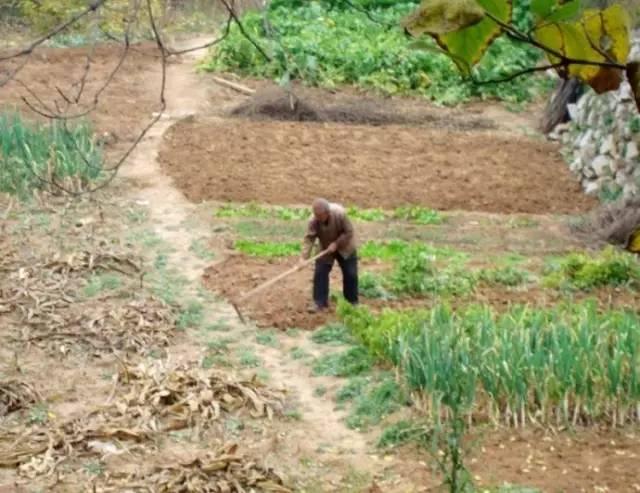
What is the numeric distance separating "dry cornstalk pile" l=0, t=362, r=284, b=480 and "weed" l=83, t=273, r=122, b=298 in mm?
2228

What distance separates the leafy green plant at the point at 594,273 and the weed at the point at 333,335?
97.7 inches

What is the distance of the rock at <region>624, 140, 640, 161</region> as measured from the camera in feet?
52.1

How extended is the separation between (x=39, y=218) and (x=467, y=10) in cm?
1272

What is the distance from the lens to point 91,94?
20.0 metres

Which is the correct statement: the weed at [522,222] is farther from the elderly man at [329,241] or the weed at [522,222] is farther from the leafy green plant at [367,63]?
the leafy green plant at [367,63]

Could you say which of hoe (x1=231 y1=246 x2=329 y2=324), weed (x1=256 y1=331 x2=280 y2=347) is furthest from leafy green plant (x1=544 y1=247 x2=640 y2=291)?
weed (x1=256 y1=331 x2=280 y2=347)

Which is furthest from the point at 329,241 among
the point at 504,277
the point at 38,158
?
the point at 38,158

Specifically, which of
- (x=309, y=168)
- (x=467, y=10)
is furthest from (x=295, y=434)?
(x=309, y=168)

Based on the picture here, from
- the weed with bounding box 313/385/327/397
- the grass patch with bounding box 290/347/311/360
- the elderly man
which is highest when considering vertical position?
the elderly man

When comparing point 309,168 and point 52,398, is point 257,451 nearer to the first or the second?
point 52,398

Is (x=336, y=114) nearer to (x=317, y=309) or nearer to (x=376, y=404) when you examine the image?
(x=317, y=309)

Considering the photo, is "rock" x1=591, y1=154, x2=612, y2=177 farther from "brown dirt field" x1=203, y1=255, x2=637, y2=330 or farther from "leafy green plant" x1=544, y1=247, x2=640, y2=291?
"brown dirt field" x1=203, y1=255, x2=637, y2=330

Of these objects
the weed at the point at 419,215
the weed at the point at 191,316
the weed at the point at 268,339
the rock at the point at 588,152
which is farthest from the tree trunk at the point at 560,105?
the weed at the point at 268,339

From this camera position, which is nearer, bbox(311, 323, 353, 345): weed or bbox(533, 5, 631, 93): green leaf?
bbox(533, 5, 631, 93): green leaf
